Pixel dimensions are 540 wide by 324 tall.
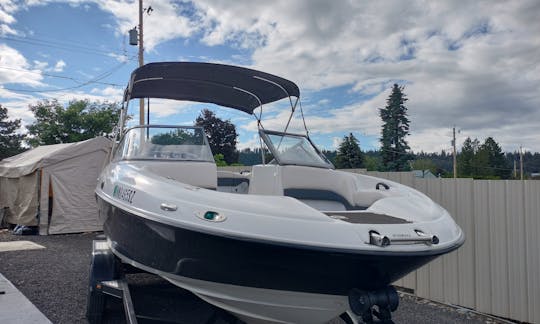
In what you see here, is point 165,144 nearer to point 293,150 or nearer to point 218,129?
point 293,150

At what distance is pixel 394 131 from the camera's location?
124 ft

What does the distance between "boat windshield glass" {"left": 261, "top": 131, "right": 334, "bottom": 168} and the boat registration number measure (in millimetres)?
1460

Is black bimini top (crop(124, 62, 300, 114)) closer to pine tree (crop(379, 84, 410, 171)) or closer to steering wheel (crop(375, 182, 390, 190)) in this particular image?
steering wheel (crop(375, 182, 390, 190))

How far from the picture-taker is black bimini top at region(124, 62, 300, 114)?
177 inches

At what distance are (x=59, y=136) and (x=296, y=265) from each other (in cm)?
2187

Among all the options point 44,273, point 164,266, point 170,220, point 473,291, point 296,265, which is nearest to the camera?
point 296,265

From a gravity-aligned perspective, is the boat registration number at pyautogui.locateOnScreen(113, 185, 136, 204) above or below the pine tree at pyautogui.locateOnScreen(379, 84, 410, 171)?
below

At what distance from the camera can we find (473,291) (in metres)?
4.44

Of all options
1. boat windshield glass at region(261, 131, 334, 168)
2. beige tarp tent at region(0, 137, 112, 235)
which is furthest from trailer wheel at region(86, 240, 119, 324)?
beige tarp tent at region(0, 137, 112, 235)

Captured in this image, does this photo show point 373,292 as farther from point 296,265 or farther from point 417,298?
point 417,298

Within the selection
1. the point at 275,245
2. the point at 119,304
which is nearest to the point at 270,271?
the point at 275,245

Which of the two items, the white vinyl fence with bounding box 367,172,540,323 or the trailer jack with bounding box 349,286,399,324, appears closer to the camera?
the trailer jack with bounding box 349,286,399,324

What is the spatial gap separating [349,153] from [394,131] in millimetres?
4657

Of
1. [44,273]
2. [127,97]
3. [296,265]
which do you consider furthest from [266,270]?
[44,273]
